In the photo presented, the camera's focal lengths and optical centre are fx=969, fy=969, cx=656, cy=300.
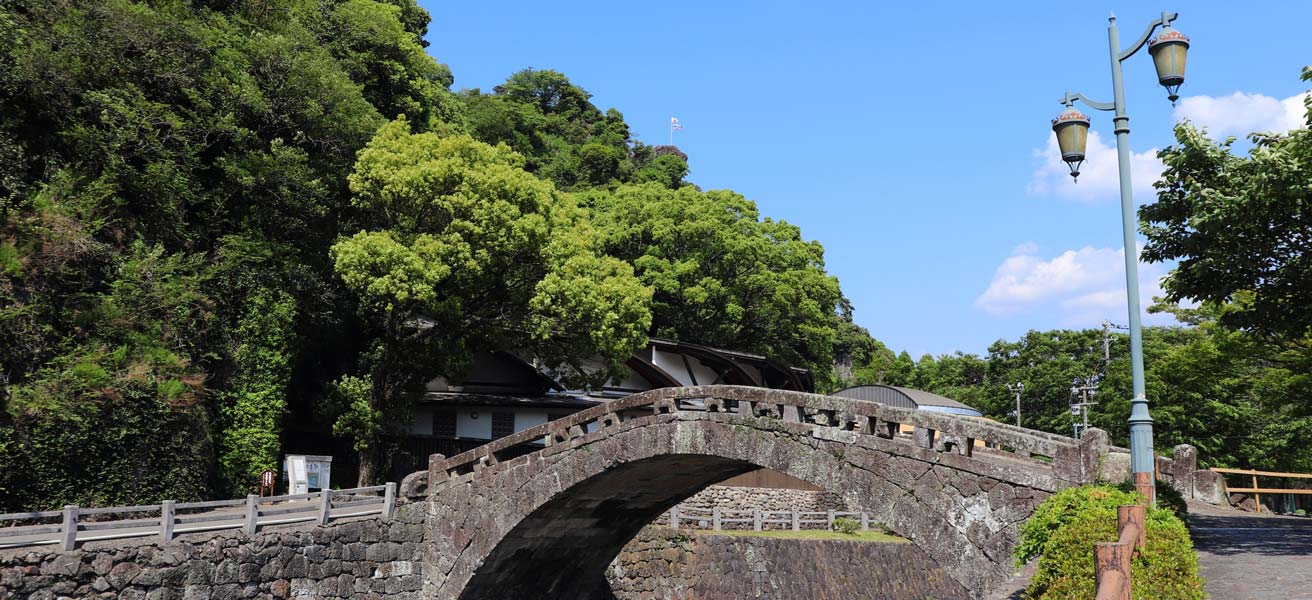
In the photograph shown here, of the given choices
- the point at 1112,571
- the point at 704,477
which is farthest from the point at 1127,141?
the point at 704,477

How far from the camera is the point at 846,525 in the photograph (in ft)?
97.1

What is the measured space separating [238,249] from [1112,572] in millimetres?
21357

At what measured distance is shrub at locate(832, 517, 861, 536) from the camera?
29.5m

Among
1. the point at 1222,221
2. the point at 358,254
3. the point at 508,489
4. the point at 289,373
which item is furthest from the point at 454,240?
the point at 1222,221

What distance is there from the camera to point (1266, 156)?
1407 centimetres

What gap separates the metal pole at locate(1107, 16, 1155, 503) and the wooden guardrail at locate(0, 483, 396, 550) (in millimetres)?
13845

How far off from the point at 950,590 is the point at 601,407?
14184 millimetres

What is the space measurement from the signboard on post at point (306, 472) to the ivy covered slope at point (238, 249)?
1.29 metres

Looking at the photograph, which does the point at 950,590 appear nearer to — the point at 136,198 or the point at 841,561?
the point at 841,561

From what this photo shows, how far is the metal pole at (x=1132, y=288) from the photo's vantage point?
1114 cm

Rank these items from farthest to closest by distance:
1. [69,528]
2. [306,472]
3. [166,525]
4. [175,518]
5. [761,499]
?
[761,499], [306,472], [175,518], [166,525], [69,528]

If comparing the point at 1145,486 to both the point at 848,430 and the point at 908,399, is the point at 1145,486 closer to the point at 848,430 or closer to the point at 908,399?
the point at 848,430

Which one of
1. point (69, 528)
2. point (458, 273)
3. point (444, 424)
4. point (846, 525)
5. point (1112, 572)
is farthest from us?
point (846, 525)

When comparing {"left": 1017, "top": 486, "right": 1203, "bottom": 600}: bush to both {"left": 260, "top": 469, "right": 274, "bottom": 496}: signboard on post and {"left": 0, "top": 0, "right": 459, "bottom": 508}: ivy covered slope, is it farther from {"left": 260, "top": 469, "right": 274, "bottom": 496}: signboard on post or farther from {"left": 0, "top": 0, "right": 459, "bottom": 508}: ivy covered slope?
{"left": 0, "top": 0, "right": 459, "bottom": 508}: ivy covered slope
